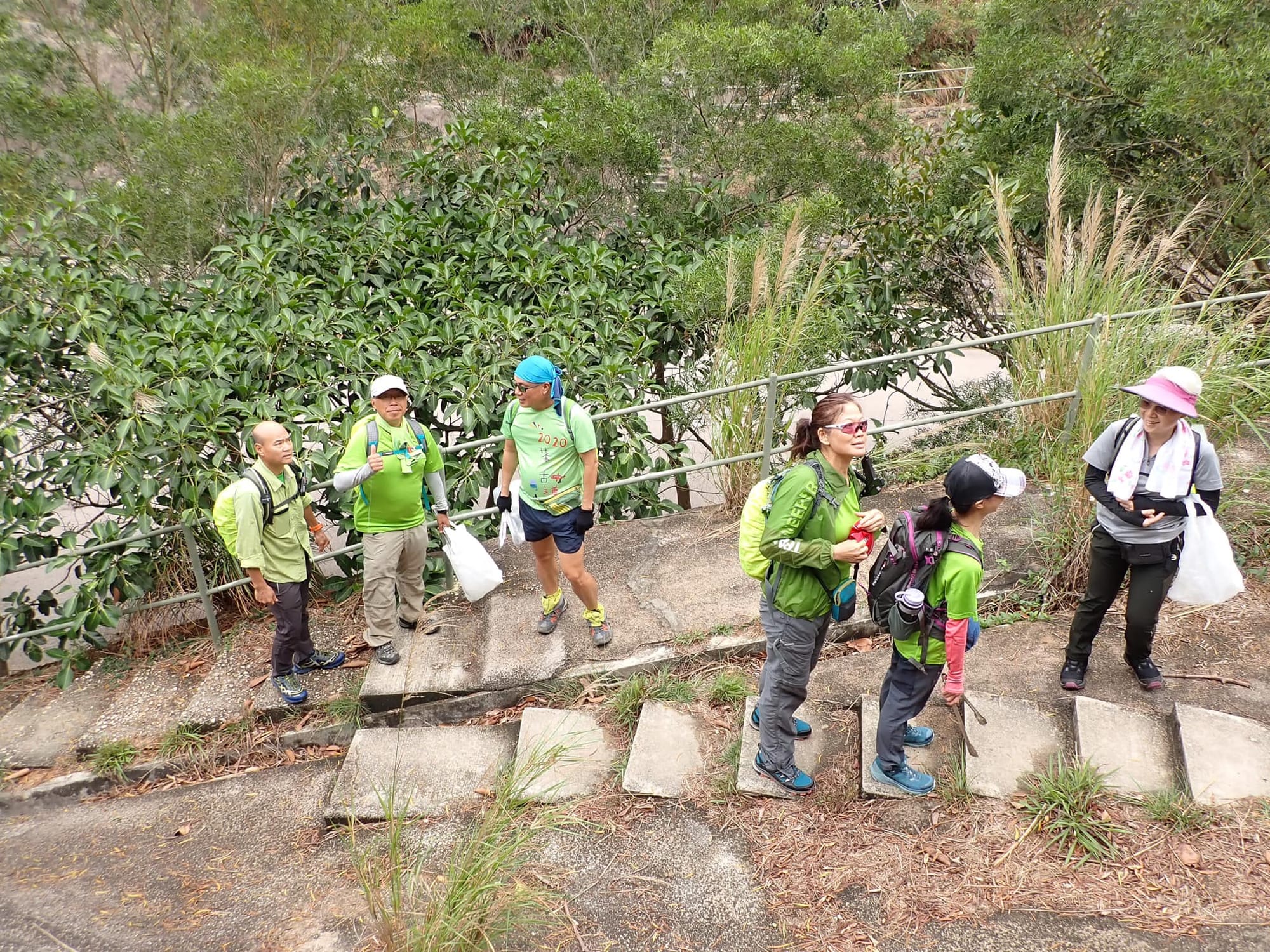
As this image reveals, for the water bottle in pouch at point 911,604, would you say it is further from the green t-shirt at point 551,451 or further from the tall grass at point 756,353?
the tall grass at point 756,353

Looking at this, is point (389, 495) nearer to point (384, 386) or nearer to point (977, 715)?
point (384, 386)

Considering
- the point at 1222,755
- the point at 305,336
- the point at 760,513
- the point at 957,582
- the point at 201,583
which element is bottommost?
the point at 1222,755

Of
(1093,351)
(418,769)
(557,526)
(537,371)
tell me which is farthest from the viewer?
(1093,351)

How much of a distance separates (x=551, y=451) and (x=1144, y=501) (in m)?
2.56

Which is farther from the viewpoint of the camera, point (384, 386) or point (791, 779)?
point (384, 386)

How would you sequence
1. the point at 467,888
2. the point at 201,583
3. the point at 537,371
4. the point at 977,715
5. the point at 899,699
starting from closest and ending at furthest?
the point at 467,888, the point at 899,699, the point at 977,715, the point at 537,371, the point at 201,583

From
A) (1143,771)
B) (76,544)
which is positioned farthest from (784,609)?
(76,544)

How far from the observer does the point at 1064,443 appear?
5.49m

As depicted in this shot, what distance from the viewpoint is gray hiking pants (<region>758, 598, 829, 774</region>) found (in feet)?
11.8

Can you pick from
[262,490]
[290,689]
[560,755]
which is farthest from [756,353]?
[290,689]

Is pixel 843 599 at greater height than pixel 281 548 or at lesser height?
lesser

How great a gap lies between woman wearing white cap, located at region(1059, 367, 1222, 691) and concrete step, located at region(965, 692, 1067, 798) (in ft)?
1.25

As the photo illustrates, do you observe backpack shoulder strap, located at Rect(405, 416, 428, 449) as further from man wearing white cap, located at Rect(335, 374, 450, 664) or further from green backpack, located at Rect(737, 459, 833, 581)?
green backpack, located at Rect(737, 459, 833, 581)

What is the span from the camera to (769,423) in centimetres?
561
